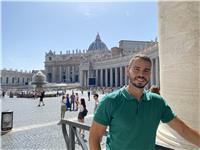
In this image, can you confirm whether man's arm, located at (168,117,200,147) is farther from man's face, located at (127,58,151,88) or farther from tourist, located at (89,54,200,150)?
man's face, located at (127,58,151,88)

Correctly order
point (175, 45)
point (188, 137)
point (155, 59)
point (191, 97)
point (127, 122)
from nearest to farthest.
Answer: point (127, 122) → point (188, 137) → point (191, 97) → point (175, 45) → point (155, 59)

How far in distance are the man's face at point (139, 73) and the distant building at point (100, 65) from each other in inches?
1436

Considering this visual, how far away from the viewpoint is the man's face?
2.13 m

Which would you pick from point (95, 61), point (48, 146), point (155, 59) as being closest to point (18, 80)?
point (95, 61)

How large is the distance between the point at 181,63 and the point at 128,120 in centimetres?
188

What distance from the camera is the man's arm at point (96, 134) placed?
6.66 feet

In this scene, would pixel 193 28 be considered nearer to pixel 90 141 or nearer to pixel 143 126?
pixel 143 126

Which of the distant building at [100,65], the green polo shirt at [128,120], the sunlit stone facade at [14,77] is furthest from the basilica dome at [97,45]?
the green polo shirt at [128,120]

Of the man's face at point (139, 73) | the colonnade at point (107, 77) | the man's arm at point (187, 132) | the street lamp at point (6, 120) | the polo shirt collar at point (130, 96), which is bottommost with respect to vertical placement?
the street lamp at point (6, 120)

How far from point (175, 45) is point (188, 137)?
186cm

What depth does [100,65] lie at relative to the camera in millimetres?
90250

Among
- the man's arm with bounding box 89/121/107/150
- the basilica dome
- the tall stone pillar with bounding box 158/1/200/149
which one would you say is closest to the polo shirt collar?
the man's arm with bounding box 89/121/107/150

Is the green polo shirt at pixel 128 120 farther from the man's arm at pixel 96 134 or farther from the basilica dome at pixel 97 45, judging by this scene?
the basilica dome at pixel 97 45

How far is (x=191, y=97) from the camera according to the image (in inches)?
131
